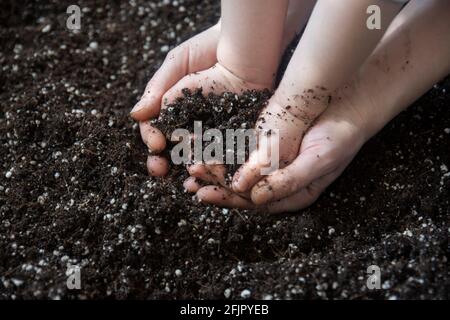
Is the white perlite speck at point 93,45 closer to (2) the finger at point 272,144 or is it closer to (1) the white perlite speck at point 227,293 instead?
(2) the finger at point 272,144

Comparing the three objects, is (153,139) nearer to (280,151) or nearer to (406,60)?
(280,151)

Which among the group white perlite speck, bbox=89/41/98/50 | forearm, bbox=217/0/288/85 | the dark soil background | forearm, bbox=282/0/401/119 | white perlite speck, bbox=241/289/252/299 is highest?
white perlite speck, bbox=89/41/98/50

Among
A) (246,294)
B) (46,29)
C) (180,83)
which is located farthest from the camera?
(46,29)

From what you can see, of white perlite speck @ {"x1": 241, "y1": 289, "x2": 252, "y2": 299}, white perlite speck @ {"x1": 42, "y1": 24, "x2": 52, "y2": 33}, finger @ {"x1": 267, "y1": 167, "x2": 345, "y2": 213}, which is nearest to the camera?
white perlite speck @ {"x1": 241, "y1": 289, "x2": 252, "y2": 299}

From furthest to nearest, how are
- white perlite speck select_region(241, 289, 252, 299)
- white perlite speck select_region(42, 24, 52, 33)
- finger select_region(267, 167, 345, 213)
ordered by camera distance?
white perlite speck select_region(42, 24, 52, 33)
finger select_region(267, 167, 345, 213)
white perlite speck select_region(241, 289, 252, 299)

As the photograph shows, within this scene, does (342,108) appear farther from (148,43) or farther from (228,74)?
(148,43)

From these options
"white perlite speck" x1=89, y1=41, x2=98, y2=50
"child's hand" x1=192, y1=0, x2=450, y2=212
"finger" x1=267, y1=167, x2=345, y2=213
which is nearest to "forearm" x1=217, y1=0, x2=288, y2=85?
"child's hand" x1=192, y1=0, x2=450, y2=212

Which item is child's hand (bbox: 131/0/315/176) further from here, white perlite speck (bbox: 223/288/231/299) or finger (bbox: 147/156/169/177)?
white perlite speck (bbox: 223/288/231/299)

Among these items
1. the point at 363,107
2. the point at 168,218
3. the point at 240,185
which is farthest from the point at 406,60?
the point at 168,218

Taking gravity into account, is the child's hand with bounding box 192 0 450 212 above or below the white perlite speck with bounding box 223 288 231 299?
above
